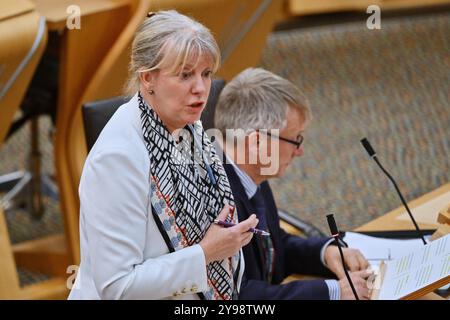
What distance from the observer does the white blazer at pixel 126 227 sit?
132 cm

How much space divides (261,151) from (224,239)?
0.52m

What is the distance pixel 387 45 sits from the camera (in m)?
5.61

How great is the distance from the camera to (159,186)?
136 centimetres

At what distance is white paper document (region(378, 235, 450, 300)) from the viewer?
1.65 m

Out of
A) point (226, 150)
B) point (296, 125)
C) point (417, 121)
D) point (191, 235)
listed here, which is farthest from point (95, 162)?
point (417, 121)

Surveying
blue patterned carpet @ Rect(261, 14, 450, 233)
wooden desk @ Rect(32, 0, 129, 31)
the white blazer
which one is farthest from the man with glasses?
blue patterned carpet @ Rect(261, 14, 450, 233)

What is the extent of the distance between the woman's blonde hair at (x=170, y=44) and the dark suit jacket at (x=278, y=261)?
55 cm

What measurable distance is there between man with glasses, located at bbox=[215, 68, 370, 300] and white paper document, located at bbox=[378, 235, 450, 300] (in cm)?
13

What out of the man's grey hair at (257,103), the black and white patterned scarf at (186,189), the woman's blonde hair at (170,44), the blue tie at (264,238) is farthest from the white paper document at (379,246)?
the woman's blonde hair at (170,44)

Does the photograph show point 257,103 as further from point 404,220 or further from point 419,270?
point 404,220

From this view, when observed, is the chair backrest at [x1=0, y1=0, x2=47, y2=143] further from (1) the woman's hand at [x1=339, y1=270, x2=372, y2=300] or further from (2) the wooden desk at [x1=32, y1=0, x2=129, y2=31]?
(1) the woman's hand at [x1=339, y1=270, x2=372, y2=300]

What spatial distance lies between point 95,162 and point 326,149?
3.11 m

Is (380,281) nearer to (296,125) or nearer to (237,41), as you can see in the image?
(296,125)

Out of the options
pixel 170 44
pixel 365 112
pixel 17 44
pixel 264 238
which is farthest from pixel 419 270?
pixel 365 112
